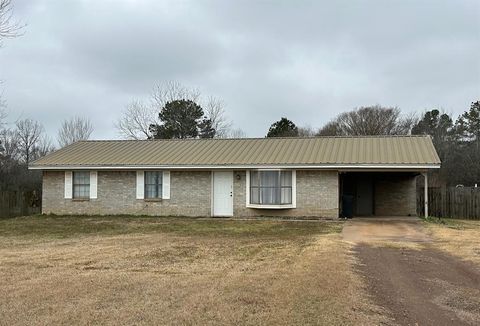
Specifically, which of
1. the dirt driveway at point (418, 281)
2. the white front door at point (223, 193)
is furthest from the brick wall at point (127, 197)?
the dirt driveway at point (418, 281)

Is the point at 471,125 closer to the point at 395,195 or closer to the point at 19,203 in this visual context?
the point at 395,195

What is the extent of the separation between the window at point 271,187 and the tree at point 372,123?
31.7m

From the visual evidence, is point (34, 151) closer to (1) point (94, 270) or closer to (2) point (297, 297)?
(1) point (94, 270)

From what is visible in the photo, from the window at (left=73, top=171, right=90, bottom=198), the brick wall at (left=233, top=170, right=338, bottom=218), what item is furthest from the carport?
the window at (left=73, top=171, right=90, bottom=198)

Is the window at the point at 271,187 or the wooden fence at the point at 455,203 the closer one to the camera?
the window at the point at 271,187

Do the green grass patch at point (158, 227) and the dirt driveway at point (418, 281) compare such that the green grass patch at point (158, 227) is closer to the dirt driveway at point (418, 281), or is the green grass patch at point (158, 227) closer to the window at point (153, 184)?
the window at point (153, 184)

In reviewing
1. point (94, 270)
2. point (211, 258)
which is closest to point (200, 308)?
point (94, 270)

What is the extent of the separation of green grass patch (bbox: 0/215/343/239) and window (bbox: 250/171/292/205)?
64.7 inches

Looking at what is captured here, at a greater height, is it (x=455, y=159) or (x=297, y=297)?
(x=455, y=159)

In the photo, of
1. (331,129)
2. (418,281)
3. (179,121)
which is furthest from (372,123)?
(418,281)

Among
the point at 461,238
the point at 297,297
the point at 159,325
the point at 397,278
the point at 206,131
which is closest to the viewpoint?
the point at 159,325

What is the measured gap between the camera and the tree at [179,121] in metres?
49.4

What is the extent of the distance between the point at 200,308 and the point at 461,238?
10587 mm

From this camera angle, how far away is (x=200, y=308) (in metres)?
6.40
